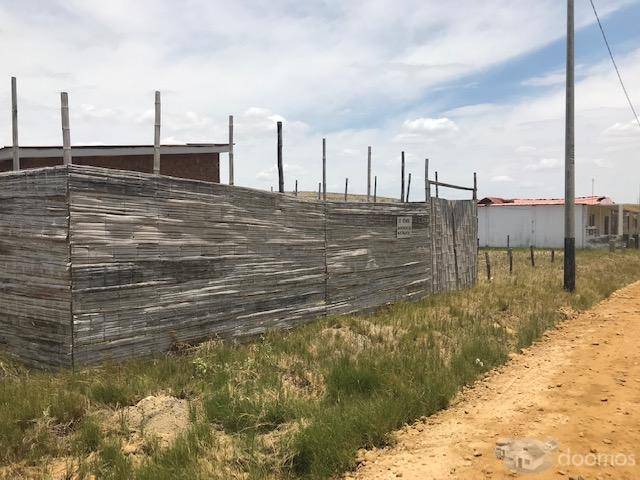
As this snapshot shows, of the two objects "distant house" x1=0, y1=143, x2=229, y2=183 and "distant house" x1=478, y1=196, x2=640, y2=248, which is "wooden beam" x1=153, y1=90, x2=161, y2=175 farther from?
"distant house" x1=478, y1=196, x2=640, y2=248

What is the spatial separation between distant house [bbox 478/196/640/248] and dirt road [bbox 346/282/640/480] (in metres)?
30.6

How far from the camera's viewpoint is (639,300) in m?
12.9

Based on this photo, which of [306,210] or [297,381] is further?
[306,210]

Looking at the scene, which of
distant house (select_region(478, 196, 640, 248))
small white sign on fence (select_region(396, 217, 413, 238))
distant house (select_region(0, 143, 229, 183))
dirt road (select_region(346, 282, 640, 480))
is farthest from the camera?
distant house (select_region(478, 196, 640, 248))

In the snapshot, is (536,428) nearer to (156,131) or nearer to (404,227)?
(156,131)

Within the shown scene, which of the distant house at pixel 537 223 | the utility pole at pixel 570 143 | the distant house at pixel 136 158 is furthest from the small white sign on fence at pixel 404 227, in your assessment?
the distant house at pixel 537 223

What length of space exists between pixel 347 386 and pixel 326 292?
377 centimetres

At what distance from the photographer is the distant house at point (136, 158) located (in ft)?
47.5

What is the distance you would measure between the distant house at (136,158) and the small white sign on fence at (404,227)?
6775 millimetres

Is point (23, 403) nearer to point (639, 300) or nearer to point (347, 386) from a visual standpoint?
point (347, 386)

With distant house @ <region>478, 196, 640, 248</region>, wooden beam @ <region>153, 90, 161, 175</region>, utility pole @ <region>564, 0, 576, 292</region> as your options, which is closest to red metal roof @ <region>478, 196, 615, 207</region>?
distant house @ <region>478, 196, 640, 248</region>

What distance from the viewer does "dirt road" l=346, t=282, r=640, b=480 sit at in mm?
4164

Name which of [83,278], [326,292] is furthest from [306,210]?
[83,278]

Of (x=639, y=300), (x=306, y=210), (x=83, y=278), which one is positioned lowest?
(x=639, y=300)
